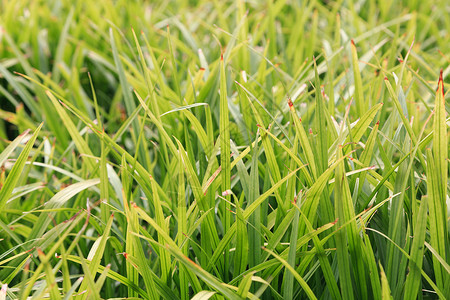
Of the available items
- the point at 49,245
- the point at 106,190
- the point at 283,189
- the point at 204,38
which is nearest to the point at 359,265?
the point at 283,189

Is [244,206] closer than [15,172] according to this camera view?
No

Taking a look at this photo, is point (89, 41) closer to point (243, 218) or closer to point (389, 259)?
point (243, 218)

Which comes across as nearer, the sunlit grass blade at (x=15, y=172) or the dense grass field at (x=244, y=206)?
the dense grass field at (x=244, y=206)

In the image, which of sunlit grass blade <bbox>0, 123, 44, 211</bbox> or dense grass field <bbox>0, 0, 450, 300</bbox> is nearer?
dense grass field <bbox>0, 0, 450, 300</bbox>

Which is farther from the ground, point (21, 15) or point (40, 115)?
point (21, 15)

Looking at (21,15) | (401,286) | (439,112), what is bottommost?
(401,286)

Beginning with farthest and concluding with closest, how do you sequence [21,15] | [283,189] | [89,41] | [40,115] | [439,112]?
[21,15] < [89,41] < [40,115] < [283,189] < [439,112]

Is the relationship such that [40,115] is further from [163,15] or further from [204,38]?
[163,15]

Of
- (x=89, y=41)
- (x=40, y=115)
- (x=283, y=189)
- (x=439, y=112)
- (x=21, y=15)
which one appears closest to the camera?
(x=439, y=112)

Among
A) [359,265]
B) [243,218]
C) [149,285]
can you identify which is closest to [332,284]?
[359,265]

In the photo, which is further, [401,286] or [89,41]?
[89,41]
